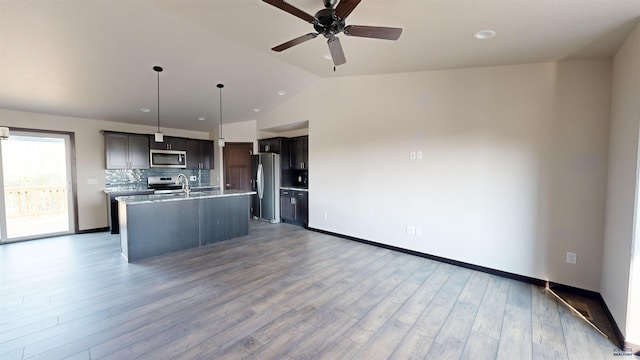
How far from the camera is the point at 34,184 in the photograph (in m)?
5.62

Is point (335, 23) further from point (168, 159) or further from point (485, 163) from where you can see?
point (168, 159)

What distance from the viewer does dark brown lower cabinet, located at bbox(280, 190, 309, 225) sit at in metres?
5.74

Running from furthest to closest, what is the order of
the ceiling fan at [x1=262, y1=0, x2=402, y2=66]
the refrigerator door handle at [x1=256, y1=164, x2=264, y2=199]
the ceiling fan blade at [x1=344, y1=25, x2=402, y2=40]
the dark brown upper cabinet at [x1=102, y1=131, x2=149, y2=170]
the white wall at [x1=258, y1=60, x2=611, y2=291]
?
the refrigerator door handle at [x1=256, y1=164, x2=264, y2=199] → the dark brown upper cabinet at [x1=102, y1=131, x2=149, y2=170] → the white wall at [x1=258, y1=60, x2=611, y2=291] → the ceiling fan blade at [x1=344, y1=25, x2=402, y2=40] → the ceiling fan at [x1=262, y1=0, x2=402, y2=66]

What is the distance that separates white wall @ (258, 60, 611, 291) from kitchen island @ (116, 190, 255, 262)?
6.98 feet

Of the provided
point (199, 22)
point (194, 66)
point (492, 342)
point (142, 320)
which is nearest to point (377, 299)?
point (492, 342)

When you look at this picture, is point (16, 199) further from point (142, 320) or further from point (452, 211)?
point (452, 211)

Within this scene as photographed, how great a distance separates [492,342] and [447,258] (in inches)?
66.9

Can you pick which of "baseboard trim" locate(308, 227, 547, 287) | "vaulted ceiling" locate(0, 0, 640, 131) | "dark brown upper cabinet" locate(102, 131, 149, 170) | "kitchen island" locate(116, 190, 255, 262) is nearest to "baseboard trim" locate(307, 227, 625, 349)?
"baseboard trim" locate(308, 227, 547, 287)

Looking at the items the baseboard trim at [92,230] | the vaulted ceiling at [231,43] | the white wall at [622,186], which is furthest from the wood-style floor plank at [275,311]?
the vaulted ceiling at [231,43]

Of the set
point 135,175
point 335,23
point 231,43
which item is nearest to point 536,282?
point 335,23

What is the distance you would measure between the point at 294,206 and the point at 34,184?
5.70 metres

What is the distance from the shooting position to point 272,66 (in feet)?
13.6

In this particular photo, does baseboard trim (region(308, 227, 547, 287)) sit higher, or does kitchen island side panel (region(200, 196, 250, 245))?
kitchen island side panel (region(200, 196, 250, 245))

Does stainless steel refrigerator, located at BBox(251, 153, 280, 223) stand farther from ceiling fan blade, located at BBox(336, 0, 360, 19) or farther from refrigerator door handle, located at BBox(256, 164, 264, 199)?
ceiling fan blade, located at BBox(336, 0, 360, 19)
